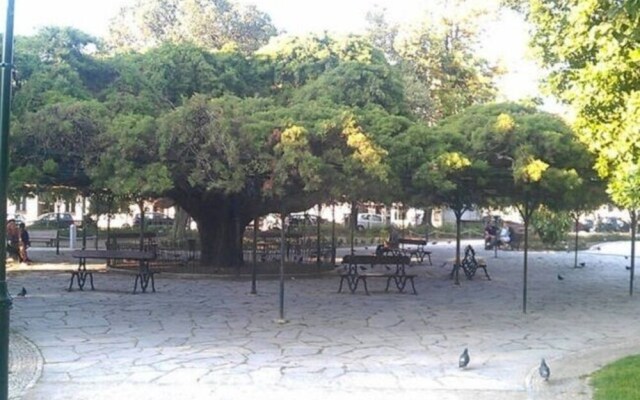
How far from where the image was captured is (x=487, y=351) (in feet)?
33.8

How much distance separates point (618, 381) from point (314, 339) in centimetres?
444

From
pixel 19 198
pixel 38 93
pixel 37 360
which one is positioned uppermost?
pixel 38 93

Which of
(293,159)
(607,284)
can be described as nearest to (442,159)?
(293,159)

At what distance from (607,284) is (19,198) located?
16.2 metres

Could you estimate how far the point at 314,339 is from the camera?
36.0 feet

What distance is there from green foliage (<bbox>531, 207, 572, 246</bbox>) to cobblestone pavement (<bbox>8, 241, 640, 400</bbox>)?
18.0 m

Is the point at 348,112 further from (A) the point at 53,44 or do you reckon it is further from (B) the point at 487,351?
(A) the point at 53,44

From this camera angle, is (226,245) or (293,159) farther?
(226,245)

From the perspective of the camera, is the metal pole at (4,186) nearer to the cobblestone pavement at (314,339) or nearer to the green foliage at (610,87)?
the cobblestone pavement at (314,339)

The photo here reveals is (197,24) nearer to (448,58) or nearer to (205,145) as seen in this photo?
(448,58)

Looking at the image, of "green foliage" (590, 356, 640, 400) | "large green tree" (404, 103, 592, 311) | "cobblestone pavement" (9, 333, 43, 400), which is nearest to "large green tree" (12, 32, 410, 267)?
"large green tree" (404, 103, 592, 311)

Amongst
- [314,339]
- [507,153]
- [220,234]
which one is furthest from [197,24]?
[314,339]

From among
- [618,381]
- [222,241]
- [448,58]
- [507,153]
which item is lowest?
[618,381]

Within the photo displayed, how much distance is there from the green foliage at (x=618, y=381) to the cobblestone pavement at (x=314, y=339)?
17cm
